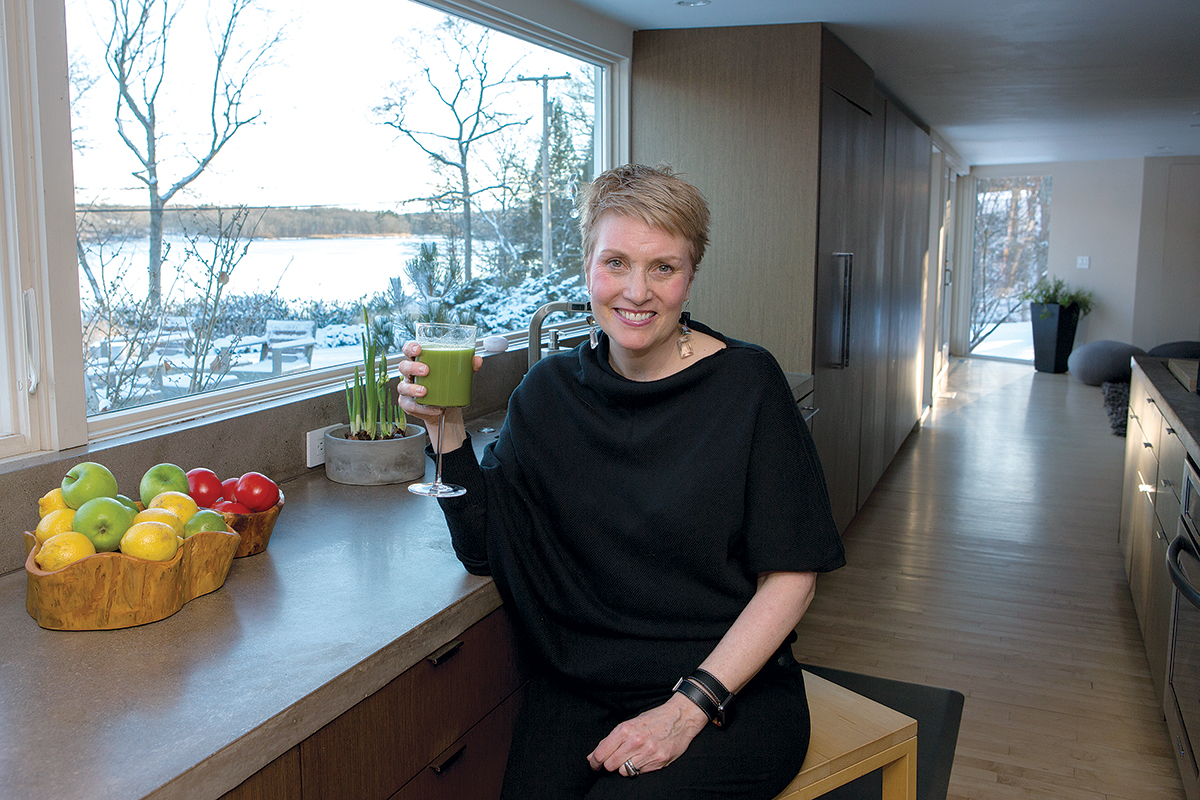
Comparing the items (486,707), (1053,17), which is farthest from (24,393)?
(1053,17)

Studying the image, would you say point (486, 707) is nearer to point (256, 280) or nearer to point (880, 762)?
point (880, 762)

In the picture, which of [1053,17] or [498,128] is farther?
[1053,17]

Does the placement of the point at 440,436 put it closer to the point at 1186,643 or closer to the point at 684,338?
the point at 684,338

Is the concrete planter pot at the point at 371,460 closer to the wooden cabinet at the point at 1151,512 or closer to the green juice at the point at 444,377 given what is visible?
the green juice at the point at 444,377

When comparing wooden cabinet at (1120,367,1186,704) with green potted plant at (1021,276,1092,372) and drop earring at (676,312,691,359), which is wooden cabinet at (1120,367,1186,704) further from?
green potted plant at (1021,276,1092,372)

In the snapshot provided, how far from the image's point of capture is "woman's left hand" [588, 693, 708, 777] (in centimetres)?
142

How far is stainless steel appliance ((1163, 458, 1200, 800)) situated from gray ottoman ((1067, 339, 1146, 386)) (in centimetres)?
729

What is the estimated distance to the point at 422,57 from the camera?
2.80 meters

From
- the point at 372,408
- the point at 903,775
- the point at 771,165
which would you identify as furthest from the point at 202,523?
the point at 771,165

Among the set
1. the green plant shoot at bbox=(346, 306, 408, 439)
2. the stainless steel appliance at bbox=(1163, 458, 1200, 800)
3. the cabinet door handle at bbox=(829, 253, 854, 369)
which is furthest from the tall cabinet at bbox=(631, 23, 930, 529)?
the green plant shoot at bbox=(346, 306, 408, 439)

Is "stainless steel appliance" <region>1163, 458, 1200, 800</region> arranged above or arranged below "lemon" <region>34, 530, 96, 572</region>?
below

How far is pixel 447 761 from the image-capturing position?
60.0 inches

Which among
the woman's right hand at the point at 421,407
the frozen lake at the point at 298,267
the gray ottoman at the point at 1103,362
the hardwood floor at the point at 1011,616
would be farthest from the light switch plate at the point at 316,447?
the gray ottoman at the point at 1103,362

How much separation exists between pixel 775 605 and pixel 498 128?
2.19 m
